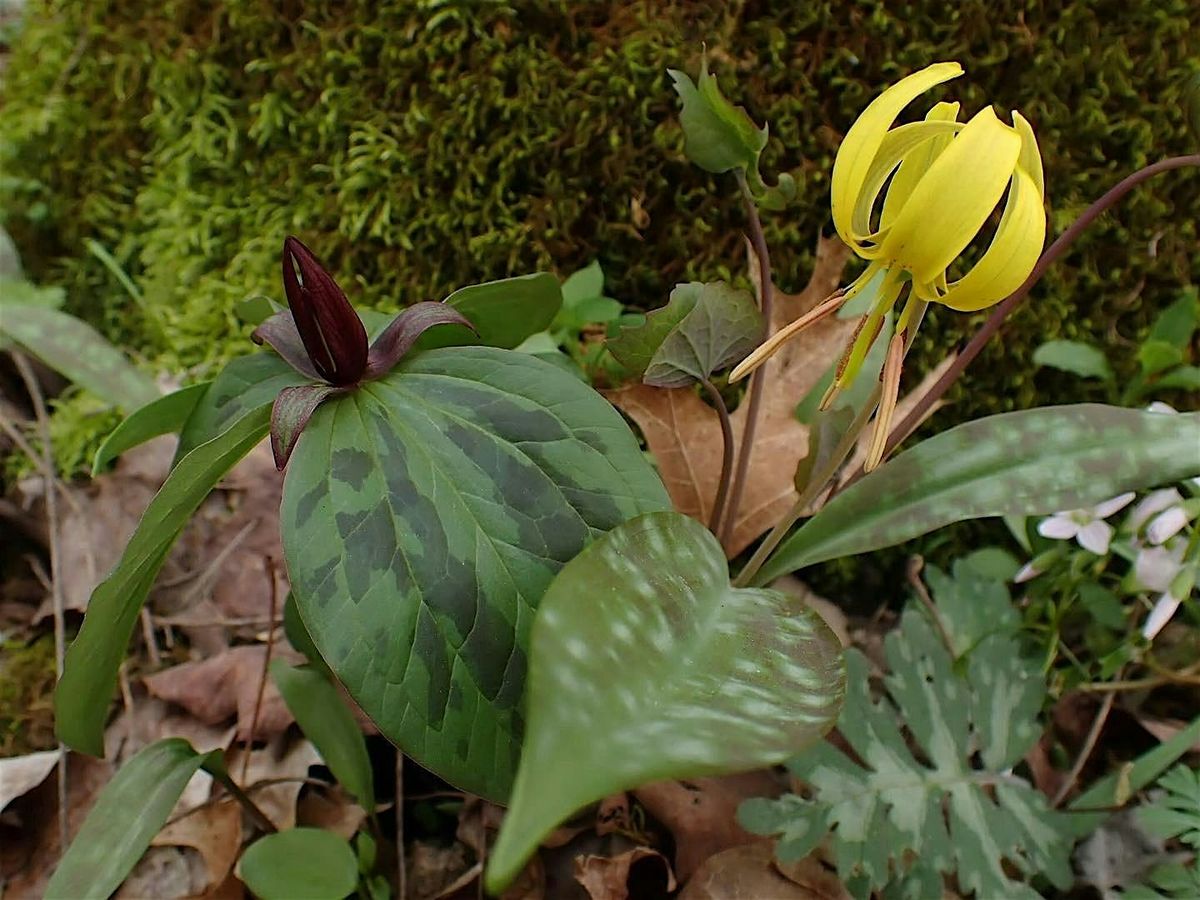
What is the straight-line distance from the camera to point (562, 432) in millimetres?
853

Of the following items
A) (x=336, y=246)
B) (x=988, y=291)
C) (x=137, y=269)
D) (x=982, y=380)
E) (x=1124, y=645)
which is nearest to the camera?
(x=988, y=291)

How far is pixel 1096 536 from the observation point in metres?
1.22

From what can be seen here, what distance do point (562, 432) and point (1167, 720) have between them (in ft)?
3.66

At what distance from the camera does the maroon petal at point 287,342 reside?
3.08 feet

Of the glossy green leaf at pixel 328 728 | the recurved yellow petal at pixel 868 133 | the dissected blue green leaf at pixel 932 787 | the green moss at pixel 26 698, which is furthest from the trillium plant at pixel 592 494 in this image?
the green moss at pixel 26 698

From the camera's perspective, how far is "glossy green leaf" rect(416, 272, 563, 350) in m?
1.02

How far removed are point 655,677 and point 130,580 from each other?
1.74 feet

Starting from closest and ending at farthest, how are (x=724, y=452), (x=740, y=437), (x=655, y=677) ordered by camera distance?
(x=655, y=677), (x=724, y=452), (x=740, y=437)

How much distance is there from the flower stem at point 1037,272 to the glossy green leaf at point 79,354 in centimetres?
120

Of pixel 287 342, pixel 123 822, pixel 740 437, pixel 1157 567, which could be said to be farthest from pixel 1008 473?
pixel 123 822

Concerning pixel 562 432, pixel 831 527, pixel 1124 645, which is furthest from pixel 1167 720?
pixel 562 432

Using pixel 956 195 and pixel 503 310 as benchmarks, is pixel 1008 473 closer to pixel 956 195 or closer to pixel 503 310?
pixel 956 195

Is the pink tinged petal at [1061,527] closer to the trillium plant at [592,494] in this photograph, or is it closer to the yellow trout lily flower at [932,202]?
the trillium plant at [592,494]

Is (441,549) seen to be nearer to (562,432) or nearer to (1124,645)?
(562,432)
